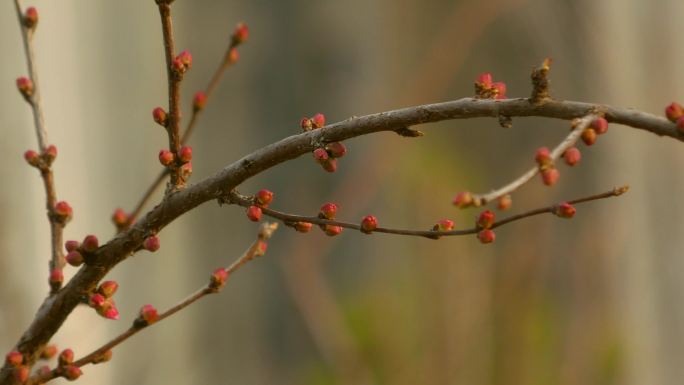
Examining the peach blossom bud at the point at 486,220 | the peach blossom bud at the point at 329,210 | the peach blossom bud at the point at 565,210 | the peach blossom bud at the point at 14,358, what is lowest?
the peach blossom bud at the point at 14,358

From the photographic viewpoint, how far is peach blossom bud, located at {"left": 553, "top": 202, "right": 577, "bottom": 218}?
41 centimetres

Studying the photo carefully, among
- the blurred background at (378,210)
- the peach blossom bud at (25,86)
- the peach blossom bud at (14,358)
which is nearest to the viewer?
the peach blossom bud at (14,358)

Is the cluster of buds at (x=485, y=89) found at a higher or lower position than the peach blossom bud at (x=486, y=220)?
higher

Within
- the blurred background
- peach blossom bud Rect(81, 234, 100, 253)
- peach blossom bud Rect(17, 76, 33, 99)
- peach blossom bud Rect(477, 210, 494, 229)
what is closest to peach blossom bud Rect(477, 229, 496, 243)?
peach blossom bud Rect(477, 210, 494, 229)

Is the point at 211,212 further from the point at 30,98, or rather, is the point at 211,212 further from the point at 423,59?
the point at 30,98

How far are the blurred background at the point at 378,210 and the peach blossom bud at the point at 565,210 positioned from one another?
0.94 metres

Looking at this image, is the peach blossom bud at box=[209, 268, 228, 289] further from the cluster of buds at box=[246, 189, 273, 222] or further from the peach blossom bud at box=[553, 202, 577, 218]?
the peach blossom bud at box=[553, 202, 577, 218]

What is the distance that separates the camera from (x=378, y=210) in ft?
5.39

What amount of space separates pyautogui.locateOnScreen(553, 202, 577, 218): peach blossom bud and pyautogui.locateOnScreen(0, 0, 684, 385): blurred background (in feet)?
3.09

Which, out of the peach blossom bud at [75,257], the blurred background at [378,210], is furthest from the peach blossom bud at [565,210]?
the blurred background at [378,210]

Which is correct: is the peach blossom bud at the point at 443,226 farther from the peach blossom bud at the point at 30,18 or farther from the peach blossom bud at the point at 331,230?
the peach blossom bud at the point at 30,18

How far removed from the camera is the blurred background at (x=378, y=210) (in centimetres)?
140

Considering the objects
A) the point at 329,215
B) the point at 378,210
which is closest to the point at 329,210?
the point at 329,215

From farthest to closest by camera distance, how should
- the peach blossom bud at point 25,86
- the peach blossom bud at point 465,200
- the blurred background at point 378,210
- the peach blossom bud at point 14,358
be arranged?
1. the blurred background at point 378,210
2. the peach blossom bud at point 25,86
3. the peach blossom bud at point 14,358
4. the peach blossom bud at point 465,200
